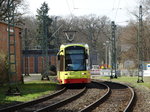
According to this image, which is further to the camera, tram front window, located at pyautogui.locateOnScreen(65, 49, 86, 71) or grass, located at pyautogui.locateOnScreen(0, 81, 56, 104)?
tram front window, located at pyautogui.locateOnScreen(65, 49, 86, 71)

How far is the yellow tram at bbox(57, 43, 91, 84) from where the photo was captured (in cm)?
2561

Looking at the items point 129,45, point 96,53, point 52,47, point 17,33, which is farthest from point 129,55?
point 17,33

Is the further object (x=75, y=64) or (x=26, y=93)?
(x=75, y=64)

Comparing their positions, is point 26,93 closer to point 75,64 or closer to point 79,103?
point 75,64

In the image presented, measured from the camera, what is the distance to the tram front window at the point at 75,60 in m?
25.7

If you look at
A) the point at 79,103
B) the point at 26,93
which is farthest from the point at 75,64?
the point at 79,103

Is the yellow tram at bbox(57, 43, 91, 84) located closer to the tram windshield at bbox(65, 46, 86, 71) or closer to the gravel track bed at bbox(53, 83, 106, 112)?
the tram windshield at bbox(65, 46, 86, 71)

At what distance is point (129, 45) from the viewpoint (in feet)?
239

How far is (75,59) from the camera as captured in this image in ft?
84.3

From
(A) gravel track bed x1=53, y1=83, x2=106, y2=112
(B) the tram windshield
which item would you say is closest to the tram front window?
Result: (B) the tram windshield

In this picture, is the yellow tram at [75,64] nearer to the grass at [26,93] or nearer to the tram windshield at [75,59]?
the tram windshield at [75,59]

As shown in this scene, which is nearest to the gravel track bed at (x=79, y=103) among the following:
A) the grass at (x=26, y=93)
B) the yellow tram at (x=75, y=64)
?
the grass at (x=26, y=93)

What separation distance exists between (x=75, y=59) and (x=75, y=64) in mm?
341

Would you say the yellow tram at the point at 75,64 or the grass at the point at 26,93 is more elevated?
the yellow tram at the point at 75,64
